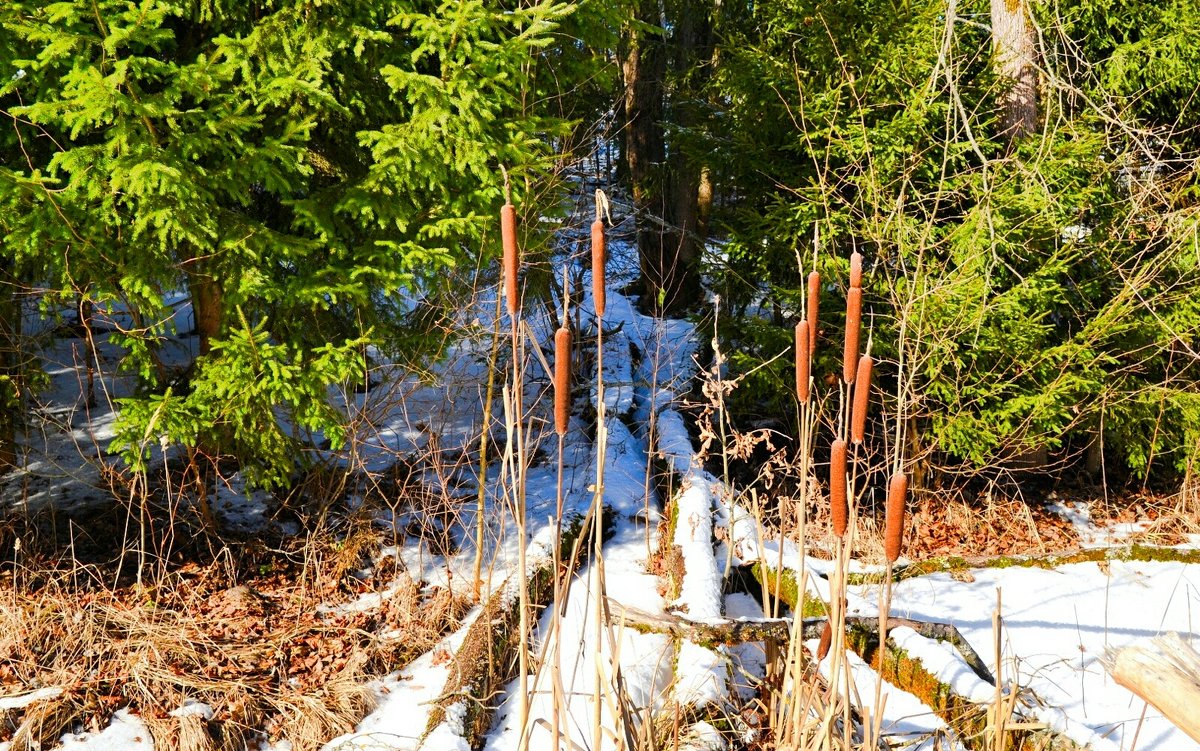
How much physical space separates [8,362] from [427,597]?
112 inches

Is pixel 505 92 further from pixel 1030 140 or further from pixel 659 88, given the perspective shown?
pixel 659 88

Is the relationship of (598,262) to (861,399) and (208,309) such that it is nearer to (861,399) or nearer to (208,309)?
(861,399)

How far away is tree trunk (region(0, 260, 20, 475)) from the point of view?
14.3 feet

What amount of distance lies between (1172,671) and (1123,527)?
261 inches

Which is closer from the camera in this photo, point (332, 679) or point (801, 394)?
point (801, 394)

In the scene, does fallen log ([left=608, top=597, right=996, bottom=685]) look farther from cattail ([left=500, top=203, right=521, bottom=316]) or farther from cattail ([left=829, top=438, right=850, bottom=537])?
cattail ([left=500, top=203, right=521, bottom=316])

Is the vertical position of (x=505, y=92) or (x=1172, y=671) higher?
(x=505, y=92)

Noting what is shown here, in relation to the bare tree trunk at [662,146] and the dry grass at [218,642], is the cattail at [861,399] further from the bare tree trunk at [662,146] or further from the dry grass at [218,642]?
the bare tree trunk at [662,146]

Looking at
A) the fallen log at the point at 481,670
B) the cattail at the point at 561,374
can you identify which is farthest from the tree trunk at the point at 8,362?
the cattail at the point at 561,374

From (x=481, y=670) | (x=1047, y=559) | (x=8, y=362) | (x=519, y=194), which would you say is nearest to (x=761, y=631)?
(x=481, y=670)

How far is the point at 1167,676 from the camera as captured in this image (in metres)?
1.31

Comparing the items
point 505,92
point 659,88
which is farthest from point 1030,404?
point 659,88

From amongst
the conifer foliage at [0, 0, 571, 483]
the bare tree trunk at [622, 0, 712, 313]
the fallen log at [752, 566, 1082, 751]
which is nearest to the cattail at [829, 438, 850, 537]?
the fallen log at [752, 566, 1082, 751]

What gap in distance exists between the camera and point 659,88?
11156mm
